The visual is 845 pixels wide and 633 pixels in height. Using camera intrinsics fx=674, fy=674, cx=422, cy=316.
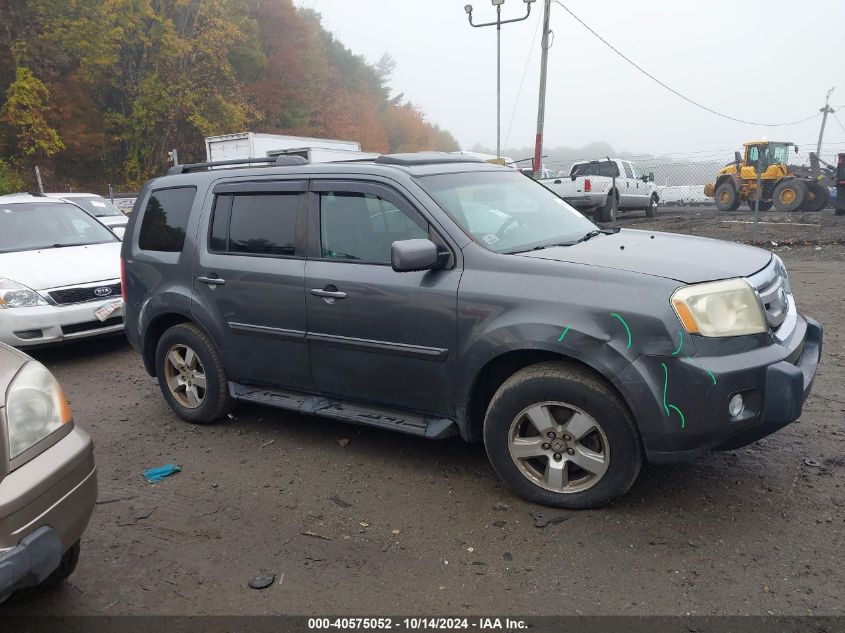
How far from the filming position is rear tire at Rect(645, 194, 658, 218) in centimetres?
2155

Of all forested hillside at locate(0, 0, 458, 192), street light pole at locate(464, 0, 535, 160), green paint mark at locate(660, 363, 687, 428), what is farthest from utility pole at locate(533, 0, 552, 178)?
forested hillside at locate(0, 0, 458, 192)

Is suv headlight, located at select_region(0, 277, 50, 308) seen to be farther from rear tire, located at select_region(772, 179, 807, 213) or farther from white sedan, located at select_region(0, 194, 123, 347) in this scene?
rear tire, located at select_region(772, 179, 807, 213)

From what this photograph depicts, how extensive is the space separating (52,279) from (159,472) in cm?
359

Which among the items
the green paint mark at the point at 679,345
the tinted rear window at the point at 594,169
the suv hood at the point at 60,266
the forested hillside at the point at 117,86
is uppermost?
the forested hillside at the point at 117,86

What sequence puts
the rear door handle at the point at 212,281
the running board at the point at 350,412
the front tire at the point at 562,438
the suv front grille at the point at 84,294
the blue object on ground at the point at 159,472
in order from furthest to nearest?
1. the suv front grille at the point at 84,294
2. the rear door handle at the point at 212,281
3. the blue object on ground at the point at 159,472
4. the running board at the point at 350,412
5. the front tire at the point at 562,438

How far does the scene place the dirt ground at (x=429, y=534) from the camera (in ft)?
9.12

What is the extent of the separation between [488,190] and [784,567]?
2557 mm

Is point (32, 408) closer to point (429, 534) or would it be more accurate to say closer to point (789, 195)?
point (429, 534)

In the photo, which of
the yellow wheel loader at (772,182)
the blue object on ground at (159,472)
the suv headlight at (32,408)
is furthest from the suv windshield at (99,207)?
the yellow wheel loader at (772,182)

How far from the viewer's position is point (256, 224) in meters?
4.48

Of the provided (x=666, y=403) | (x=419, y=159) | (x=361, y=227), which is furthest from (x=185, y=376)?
(x=666, y=403)

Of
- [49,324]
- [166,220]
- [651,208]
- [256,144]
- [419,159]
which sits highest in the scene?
[419,159]

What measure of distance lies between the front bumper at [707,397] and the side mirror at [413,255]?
1.12 metres

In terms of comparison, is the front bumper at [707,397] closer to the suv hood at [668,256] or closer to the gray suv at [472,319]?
the gray suv at [472,319]
